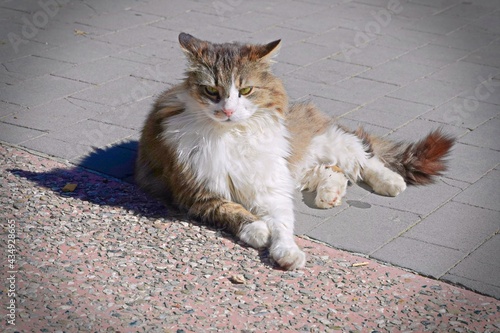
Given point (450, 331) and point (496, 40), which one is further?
point (496, 40)

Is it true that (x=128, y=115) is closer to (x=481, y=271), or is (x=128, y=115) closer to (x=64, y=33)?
(x=64, y=33)

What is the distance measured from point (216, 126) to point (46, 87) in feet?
9.90

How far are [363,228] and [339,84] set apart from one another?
2.85 meters

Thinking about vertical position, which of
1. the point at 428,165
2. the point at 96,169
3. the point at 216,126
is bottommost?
the point at 96,169

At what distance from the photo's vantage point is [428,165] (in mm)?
5895

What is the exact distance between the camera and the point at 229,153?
5223mm

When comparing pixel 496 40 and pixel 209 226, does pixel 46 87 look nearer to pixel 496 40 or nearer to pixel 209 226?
pixel 209 226

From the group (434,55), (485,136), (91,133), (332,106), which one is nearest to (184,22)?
(332,106)

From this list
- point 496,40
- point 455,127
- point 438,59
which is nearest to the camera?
point 455,127

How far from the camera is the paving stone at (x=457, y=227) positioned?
5133 mm

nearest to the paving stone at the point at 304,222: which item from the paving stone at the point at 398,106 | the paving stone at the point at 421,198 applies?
the paving stone at the point at 421,198

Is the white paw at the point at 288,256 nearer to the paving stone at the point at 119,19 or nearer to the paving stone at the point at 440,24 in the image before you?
the paving stone at the point at 119,19

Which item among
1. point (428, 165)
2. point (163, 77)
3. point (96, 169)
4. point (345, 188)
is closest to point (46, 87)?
point (163, 77)

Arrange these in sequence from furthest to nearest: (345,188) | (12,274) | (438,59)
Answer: (438,59) < (345,188) < (12,274)
